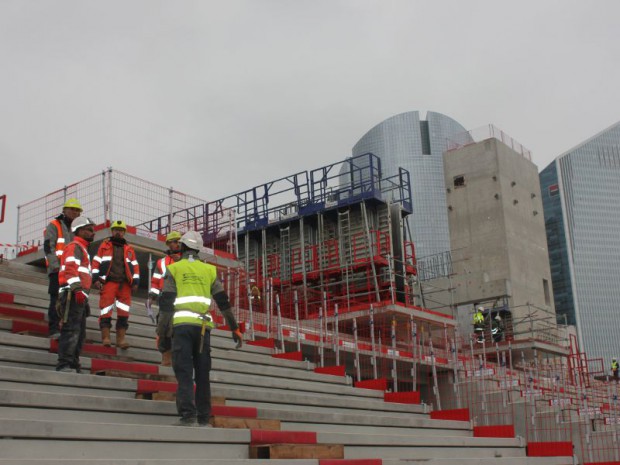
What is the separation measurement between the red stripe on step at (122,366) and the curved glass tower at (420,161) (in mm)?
130412

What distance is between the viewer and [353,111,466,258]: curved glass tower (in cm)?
13938

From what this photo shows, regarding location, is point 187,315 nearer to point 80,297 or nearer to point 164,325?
point 164,325

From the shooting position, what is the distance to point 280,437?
296 inches

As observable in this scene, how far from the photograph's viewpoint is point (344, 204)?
2794 cm

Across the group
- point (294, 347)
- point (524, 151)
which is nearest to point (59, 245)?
point (294, 347)

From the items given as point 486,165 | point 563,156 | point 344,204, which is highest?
point 563,156

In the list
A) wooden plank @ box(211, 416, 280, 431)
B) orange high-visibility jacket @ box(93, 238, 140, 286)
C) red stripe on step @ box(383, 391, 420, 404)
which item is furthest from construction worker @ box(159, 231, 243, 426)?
red stripe on step @ box(383, 391, 420, 404)

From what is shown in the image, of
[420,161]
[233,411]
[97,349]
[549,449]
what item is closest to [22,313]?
[97,349]

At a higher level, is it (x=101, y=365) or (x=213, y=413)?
(x=101, y=365)

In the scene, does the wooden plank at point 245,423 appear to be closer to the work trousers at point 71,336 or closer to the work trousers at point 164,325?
the work trousers at point 164,325

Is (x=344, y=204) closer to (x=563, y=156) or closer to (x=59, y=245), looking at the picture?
(x=59, y=245)

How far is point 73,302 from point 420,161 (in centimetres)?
13894

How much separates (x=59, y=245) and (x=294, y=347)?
33.3ft

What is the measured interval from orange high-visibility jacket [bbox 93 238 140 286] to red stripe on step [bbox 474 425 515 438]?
21.2 feet
